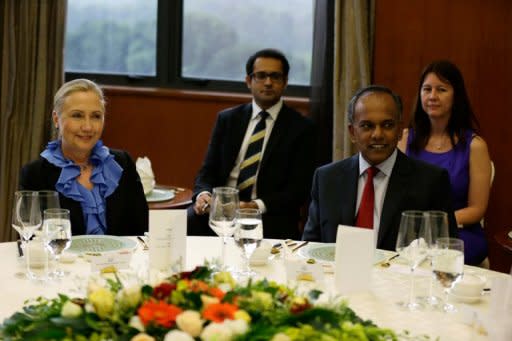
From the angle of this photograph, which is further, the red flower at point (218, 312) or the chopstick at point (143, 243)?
the chopstick at point (143, 243)

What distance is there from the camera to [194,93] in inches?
219

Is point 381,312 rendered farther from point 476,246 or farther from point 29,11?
point 29,11

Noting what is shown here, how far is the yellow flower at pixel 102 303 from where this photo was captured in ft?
5.00

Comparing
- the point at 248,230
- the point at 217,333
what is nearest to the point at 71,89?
the point at 248,230

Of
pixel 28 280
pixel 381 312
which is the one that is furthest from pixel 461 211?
pixel 28 280

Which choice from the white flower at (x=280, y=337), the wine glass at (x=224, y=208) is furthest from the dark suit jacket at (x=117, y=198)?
the white flower at (x=280, y=337)

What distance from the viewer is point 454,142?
414 centimetres

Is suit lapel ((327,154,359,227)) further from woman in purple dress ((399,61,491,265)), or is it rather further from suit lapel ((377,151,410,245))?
woman in purple dress ((399,61,491,265))

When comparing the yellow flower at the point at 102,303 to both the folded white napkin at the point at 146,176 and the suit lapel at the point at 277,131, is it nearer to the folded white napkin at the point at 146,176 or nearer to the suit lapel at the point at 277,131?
the folded white napkin at the point at 146,176

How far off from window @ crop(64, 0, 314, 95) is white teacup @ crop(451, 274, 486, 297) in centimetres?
346

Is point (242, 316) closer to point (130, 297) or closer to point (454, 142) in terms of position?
point (130, 297)

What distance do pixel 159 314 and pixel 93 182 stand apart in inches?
75.3

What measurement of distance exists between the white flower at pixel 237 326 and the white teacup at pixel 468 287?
39.0 inches

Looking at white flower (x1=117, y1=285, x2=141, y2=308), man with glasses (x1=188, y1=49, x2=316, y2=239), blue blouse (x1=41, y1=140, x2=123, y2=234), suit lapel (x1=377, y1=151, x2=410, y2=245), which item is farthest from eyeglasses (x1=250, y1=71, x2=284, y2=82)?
white flower (x1=117, y1=285, x2=141, y2=308)
